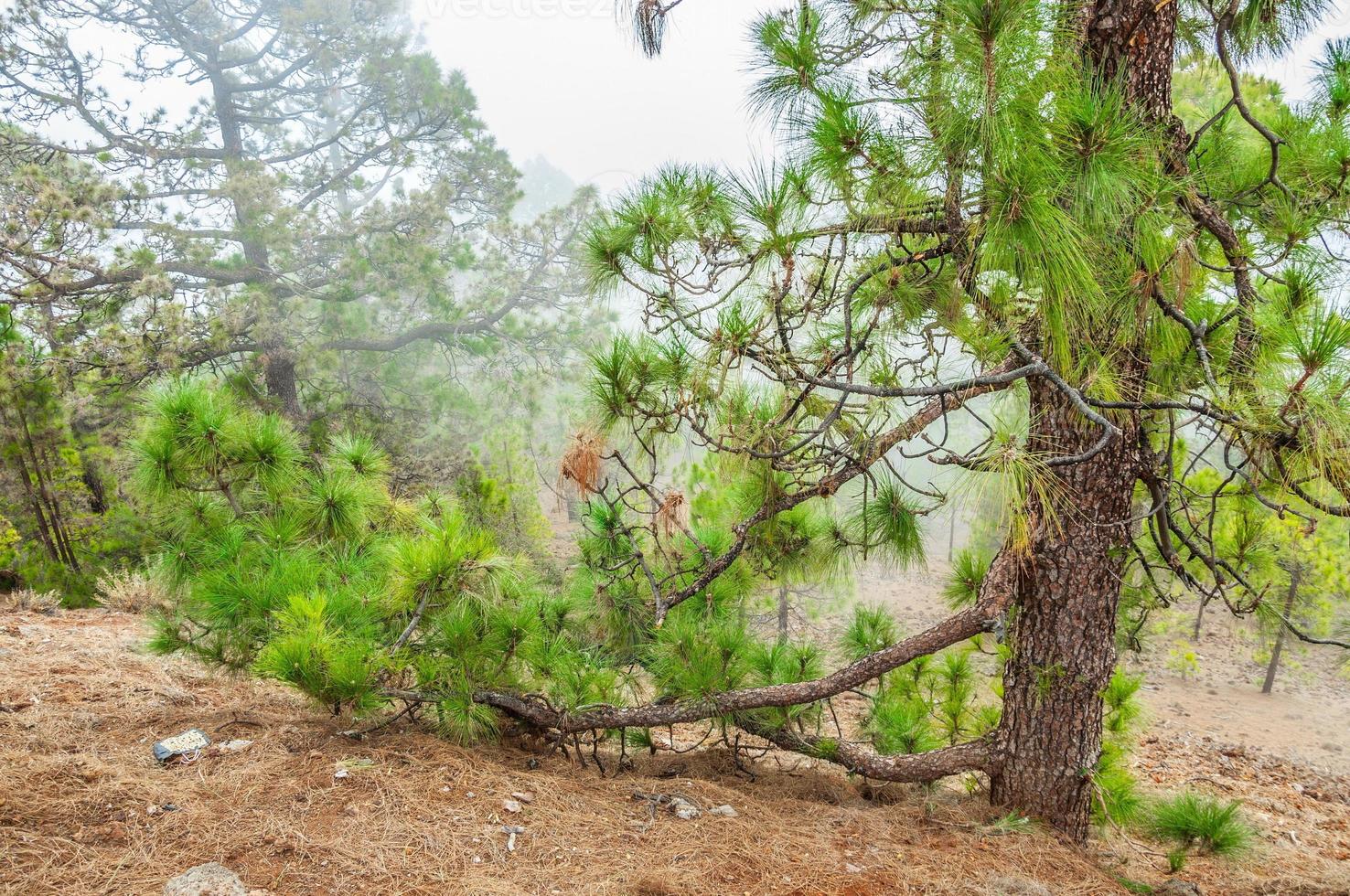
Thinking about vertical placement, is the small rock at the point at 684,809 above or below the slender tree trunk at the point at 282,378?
below

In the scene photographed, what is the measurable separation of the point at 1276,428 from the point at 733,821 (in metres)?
1.20

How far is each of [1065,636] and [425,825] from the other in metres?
1.40

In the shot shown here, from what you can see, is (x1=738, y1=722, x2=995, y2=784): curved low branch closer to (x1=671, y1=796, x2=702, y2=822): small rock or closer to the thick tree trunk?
the thick tree trunk

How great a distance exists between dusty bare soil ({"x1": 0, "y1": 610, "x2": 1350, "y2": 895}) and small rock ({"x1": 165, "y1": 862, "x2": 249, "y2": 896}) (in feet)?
0.09

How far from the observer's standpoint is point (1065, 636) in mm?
1578

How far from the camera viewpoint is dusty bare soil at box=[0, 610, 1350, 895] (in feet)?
3.83

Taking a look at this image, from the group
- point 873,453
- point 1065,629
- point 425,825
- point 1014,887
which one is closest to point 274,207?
point 425,825

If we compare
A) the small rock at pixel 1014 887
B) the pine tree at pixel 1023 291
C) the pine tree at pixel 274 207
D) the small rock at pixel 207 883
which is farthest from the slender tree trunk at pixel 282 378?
the small rock at pixel 1014 887

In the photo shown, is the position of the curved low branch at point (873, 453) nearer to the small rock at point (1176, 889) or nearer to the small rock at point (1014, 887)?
the small rock at point (1014, 887)

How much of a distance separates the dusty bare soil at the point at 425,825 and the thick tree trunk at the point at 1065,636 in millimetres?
127

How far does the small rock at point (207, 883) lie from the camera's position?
1.06 m

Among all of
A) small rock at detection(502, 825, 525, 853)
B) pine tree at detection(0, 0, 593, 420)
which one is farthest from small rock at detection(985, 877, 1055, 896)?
Answer: pine tree at detection(0, 0, 593, 420)

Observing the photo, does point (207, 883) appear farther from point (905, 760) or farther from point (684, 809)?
point (905, 760)

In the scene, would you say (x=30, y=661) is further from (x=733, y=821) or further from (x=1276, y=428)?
(x=1276, y=428)
